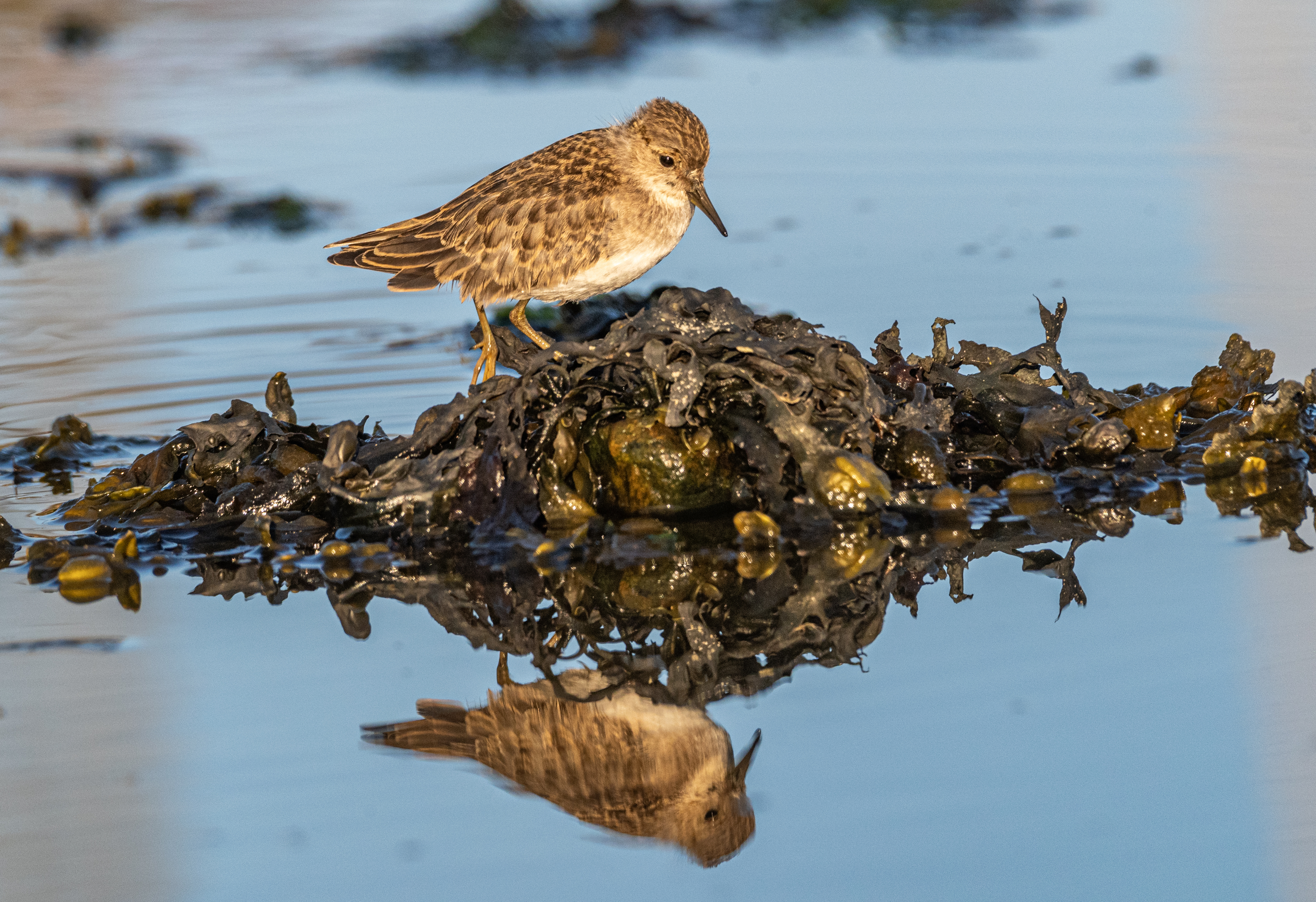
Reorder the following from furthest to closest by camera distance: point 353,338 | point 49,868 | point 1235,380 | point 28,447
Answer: point 353,338, point 28,447, point 1235,380, point 49,868

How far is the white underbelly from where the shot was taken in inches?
227

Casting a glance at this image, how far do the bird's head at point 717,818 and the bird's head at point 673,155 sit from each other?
2.90 metres

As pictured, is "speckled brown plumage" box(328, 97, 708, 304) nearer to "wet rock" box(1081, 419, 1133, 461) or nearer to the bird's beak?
"wet rock" box(1081, 419, 1133, 461)

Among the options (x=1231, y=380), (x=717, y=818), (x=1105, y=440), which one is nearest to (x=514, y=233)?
(x=1105, y=440)

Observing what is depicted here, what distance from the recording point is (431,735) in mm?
3717

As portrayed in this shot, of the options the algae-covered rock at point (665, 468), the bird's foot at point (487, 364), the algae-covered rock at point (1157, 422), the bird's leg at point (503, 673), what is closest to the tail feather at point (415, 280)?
the bird's foot at point (487, 364)

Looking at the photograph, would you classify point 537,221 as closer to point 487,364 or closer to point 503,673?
point 487,364

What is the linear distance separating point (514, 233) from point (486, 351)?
46cm

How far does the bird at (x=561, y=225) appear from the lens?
5793 mm

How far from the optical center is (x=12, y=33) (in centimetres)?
1476

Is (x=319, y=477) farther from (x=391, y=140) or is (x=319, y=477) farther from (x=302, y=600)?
(x=391, y=140)

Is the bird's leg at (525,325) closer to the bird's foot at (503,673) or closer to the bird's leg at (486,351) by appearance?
the bird's leg at (486,351)

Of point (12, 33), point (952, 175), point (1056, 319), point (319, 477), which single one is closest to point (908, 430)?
point (1056, 319)

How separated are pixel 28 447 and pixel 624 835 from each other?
3458mm
